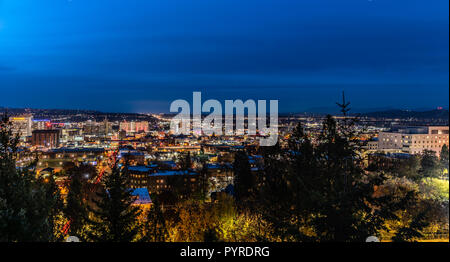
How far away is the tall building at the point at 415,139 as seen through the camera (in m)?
23.8

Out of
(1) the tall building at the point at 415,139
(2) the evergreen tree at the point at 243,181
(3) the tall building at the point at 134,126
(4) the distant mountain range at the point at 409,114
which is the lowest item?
(2) the evergreen tree at the point at 243,181

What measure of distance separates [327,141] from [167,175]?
1802 cm

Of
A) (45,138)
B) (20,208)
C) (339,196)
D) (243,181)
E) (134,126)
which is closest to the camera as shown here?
(339,196)

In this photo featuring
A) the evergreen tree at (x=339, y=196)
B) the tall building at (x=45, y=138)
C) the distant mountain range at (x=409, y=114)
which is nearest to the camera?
the evergreen tree at (x=339, y=196)

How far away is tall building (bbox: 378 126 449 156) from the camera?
78.2 feet

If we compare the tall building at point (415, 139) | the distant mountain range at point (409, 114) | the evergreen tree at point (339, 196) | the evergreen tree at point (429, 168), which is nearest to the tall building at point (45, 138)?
the tall building at point (415, 139)

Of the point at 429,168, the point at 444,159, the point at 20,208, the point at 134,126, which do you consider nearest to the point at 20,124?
the point at 20,208

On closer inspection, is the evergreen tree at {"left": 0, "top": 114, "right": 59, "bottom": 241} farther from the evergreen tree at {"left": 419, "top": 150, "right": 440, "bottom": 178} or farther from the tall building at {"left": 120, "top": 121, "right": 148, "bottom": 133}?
the tall building at {"left": 120, "top": 121, "right": 148, "bottom": 133}

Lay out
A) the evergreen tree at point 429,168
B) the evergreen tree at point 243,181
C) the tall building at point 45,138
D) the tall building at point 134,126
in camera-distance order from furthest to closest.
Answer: the tall building at point 134,126, the tall building at point 45,138, the evergreen tree at point 429,168, the evergreen tree at point 243,181

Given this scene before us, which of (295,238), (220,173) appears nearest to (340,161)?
(295,238)

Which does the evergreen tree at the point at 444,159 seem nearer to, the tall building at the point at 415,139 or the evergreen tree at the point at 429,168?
the evergreen tree at the point at 429,168

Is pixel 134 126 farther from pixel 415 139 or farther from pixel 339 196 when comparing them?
pixel 339 196

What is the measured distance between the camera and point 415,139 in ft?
86.2
